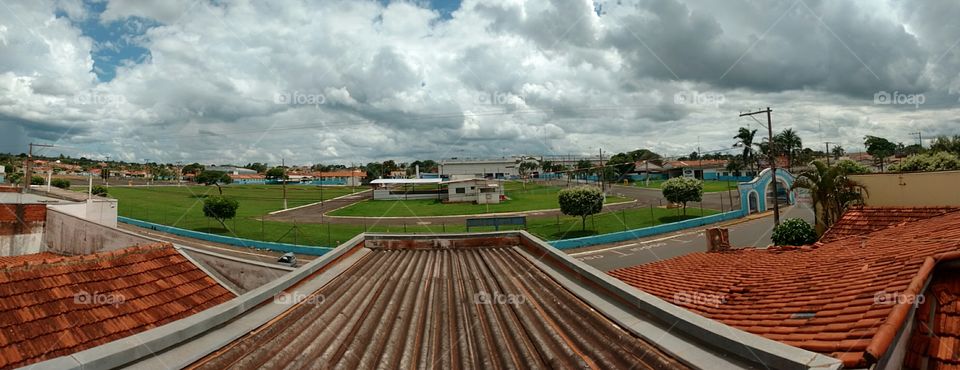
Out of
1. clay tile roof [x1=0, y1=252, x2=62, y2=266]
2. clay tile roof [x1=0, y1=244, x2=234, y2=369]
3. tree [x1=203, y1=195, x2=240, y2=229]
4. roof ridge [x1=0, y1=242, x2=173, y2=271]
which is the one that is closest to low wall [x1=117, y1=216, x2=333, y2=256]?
tree [x1=203, y1=195, x2=240, y2=229]

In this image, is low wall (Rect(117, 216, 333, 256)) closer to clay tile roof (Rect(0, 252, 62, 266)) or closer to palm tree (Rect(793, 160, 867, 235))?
clay tile roof (Rect(0, 252, 62, 266))

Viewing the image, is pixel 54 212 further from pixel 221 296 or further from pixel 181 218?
pixel 181 218

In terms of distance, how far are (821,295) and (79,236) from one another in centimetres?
2159

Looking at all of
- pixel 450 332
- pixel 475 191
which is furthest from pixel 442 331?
pixel 475 191

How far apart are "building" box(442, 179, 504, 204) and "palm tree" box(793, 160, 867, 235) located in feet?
127

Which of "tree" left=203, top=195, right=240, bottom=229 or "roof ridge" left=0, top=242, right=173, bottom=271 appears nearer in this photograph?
"roof ridge" left=0, top=242, right=173, bottom=271

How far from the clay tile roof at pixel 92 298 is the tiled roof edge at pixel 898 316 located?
809cm

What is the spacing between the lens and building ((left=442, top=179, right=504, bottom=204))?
55438mm

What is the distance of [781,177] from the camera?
41.6 m

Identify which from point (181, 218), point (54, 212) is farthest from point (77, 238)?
point (181, 218)

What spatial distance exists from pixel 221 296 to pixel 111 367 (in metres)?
Answer: 5.14

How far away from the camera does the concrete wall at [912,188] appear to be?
544 inches

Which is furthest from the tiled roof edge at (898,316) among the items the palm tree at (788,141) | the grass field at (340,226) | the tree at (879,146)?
the tree at (879,146)

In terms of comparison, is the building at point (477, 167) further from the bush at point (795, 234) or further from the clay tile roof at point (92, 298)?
the clay tile roof at point (92, 298)
